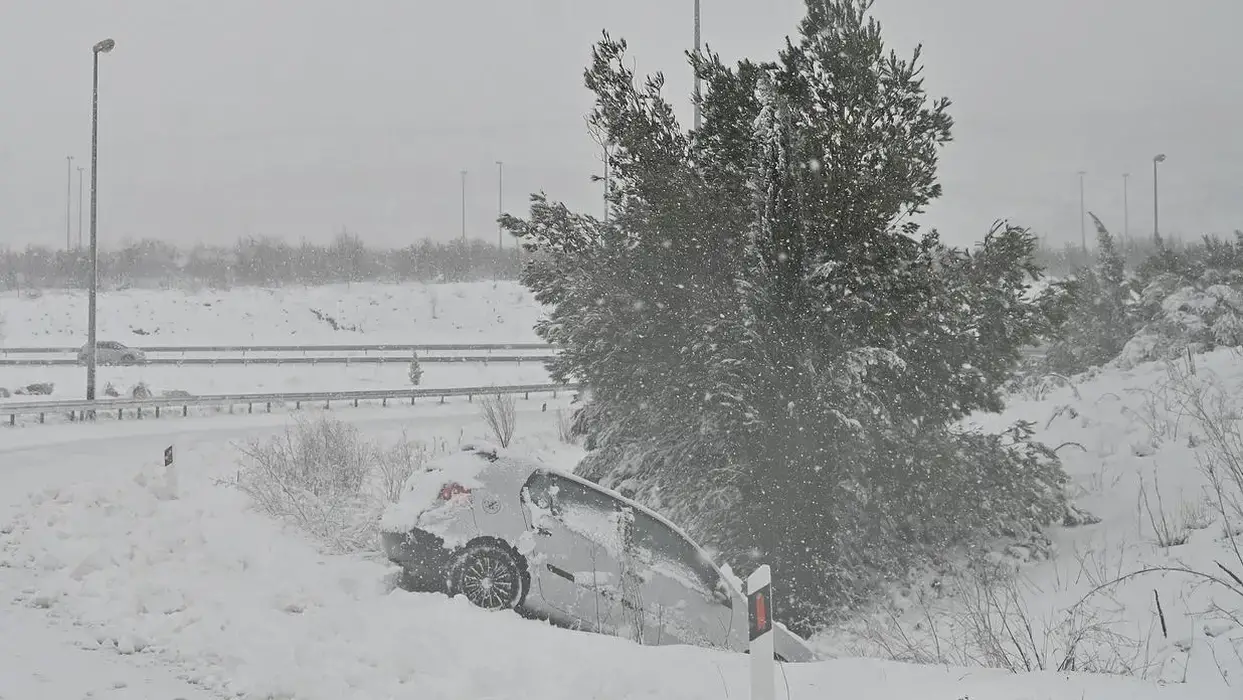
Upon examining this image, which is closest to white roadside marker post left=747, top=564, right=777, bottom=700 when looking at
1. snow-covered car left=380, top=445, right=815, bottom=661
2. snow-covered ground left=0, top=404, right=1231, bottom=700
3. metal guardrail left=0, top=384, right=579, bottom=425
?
snow-covered ground left=0, top=404, right=1231, bottom=700

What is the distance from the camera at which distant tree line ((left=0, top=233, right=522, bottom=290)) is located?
7769 cm

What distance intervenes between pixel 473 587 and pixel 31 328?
60226mm

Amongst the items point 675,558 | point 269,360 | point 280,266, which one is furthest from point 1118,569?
point 280,266

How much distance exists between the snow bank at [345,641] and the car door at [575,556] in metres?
0.70

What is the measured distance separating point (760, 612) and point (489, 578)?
11.2 feet

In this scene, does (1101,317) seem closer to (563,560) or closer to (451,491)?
(563,560)

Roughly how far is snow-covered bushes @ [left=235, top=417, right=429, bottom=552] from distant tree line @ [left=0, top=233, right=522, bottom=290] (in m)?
62.3

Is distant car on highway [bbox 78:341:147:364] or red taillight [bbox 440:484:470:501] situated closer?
red taillight [bbox 440:484:470:501]

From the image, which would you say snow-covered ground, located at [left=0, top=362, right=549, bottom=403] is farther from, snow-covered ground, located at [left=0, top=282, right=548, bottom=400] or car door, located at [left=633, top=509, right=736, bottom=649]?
car door, located at [left=633, top=509, right=736, bottom=649]

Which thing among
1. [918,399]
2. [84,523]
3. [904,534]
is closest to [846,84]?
[918,399]

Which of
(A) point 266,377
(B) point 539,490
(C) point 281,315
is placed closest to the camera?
(B) point 539,490

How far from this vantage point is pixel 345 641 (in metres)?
6.20

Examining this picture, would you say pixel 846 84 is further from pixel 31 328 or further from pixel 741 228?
pixel 31 328

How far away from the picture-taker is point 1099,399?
14.8 meters
